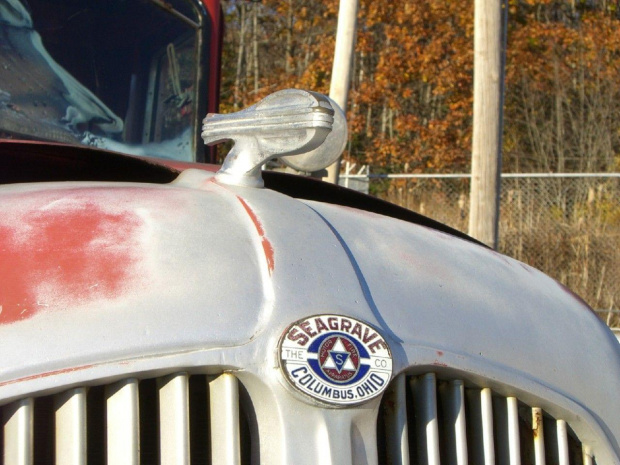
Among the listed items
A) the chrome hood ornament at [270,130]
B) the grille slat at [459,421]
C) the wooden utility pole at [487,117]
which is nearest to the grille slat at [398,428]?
the grille slat at [459,421]

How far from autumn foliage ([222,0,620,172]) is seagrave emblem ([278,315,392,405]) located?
15.6 m

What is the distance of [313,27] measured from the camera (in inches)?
861

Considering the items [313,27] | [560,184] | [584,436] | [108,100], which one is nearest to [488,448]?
[584,436]

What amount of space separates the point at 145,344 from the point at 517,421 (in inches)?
27.8

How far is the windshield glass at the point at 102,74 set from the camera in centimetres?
303

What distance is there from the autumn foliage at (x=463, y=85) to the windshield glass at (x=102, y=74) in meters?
13.8

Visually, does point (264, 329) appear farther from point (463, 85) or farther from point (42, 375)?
point (463, 85)

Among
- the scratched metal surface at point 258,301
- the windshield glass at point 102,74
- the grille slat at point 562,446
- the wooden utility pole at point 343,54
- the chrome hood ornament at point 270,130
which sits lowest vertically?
the grille slat at point 562,446

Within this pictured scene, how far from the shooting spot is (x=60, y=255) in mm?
1548

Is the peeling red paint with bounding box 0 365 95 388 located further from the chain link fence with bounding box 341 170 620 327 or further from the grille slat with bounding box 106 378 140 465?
the chain link fence with bounding box 341 170 620 327

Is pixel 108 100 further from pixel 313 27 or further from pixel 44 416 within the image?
pixel 313 27

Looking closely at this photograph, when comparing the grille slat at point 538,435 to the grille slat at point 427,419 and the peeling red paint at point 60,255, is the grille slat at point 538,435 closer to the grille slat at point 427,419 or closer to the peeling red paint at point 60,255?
the grille slat at point 427,419

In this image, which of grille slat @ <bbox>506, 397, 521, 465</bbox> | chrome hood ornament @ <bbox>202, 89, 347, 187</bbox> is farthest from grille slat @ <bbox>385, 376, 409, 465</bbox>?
chrome hood ornament @ <bbox>202, 89, 347, 187</bbox>

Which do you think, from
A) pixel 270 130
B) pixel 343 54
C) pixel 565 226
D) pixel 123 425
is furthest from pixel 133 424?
pixel 565 226
